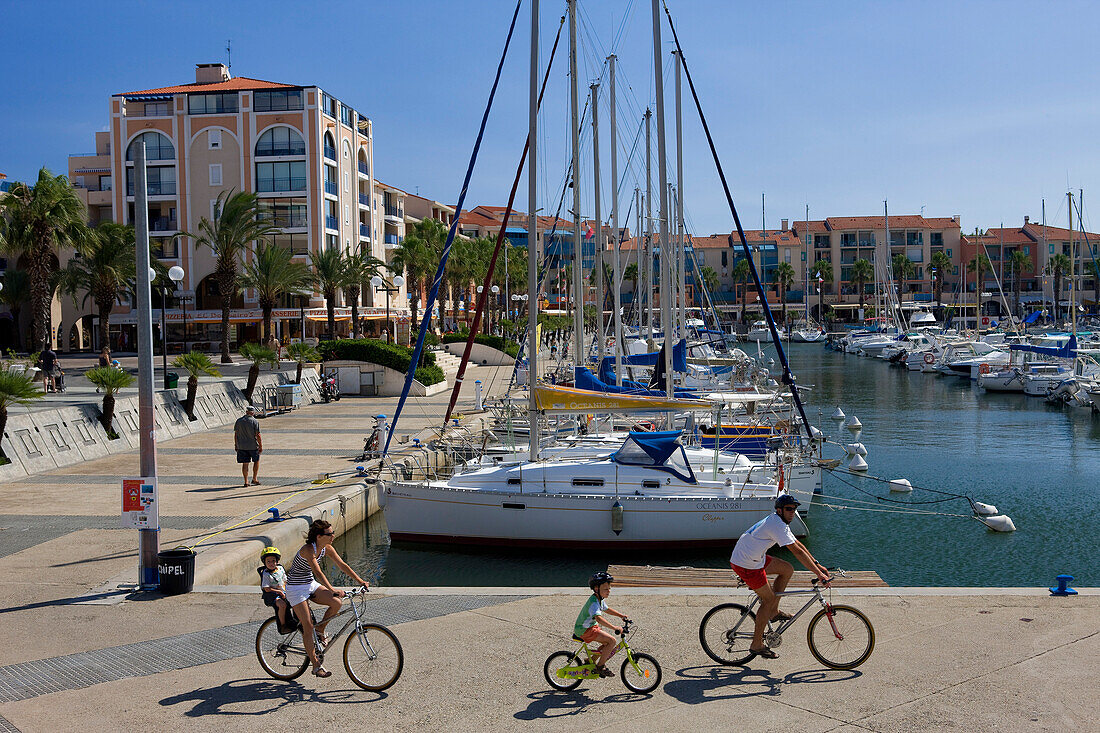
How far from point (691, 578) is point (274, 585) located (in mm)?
6030

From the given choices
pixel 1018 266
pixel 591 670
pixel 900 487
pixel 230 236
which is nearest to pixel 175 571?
pixel 591 670

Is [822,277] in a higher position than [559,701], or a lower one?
higher

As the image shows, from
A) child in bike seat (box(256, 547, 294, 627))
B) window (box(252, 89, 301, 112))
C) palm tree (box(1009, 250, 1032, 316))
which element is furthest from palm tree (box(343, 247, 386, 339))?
palm tree (box(1009, 250, 1032, 316))

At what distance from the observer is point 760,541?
874 centimetres

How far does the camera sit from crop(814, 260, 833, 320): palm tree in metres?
128

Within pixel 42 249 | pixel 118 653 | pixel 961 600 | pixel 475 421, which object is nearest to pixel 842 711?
pixel 961 600

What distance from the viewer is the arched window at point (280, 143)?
60.8 metres

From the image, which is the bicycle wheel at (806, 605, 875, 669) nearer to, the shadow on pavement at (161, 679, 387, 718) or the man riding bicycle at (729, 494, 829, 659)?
the man riding bicycle at (729, 494, 829, 659)

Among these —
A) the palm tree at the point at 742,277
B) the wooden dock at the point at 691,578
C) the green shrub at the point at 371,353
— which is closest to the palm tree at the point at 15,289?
the green shrub at the point at 371,353

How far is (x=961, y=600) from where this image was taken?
36.0 ft

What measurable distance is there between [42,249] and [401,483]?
86.3 ft

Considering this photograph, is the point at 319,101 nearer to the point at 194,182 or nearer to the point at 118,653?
the point at 194,182

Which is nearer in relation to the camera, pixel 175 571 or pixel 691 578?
pixel 175 571

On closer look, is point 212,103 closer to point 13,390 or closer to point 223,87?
point 223,87
